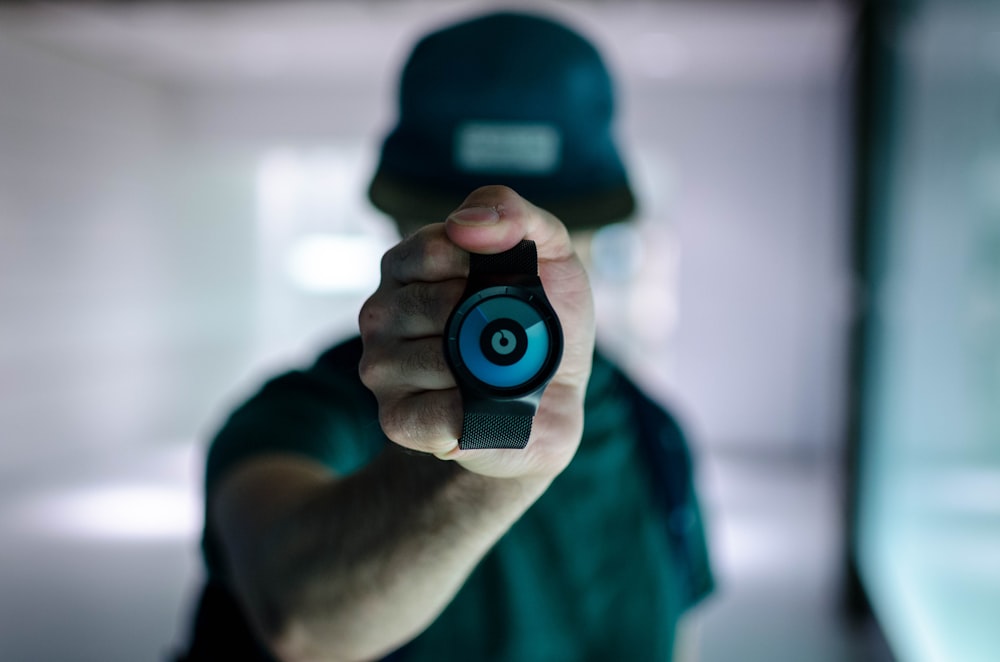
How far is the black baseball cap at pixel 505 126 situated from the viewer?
0.48m

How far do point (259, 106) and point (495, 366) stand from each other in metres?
8.25

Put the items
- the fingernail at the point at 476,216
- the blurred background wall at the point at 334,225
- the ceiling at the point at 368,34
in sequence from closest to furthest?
the fingernail at the point at 476,216, the ceiling at the point at 368,34, the blurred background wall at the point at 334,225

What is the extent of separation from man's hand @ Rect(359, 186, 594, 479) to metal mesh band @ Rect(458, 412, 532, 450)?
0.01 meters

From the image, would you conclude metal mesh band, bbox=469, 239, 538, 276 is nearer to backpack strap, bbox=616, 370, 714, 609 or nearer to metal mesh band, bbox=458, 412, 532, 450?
metal mesh band, bbox=458, 412, 532, 450

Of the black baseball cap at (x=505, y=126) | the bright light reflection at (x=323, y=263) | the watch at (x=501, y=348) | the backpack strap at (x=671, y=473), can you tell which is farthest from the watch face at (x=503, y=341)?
the bright light reflection at (x=323, y=263)

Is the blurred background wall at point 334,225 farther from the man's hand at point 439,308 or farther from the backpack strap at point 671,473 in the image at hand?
the man's hand at point 439,308

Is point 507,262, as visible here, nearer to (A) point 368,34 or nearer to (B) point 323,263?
(A) point 368,34


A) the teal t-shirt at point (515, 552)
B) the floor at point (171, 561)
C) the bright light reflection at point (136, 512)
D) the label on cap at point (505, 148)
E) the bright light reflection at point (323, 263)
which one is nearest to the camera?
the label on cap at point (505, 148)

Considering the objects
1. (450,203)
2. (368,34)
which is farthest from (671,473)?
(368,34)

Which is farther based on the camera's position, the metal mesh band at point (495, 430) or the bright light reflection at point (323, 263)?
the bright light reflection at point (323, 263)

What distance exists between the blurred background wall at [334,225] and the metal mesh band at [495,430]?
4922 millimetres

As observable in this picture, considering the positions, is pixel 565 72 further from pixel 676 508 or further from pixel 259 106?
pixel 259 106

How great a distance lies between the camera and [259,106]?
7980 mm

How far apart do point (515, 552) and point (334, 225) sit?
7.39m
